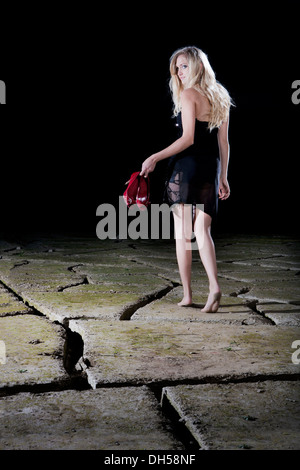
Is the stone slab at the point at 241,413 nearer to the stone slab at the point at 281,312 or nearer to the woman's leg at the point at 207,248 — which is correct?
the stone slab at the point at 281,312

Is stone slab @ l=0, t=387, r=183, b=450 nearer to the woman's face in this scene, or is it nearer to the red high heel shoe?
the red high heel shoe

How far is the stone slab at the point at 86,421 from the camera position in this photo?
0.88m

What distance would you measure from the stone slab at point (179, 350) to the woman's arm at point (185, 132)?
630mm

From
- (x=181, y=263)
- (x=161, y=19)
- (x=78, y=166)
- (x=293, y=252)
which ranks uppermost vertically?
(x=161, y=19)

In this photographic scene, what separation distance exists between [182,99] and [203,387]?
125cm

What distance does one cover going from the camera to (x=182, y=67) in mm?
2066

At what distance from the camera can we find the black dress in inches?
79.9

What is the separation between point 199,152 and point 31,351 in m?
1.08

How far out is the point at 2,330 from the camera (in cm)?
168

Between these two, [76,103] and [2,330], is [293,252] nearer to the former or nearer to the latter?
[2,330]

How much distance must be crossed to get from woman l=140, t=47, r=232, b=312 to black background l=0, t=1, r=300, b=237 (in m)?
4.24

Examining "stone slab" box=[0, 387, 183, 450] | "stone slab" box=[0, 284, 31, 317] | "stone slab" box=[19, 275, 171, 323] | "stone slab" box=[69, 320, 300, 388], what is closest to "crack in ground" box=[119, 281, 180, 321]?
"stone slab" box=[19, 275, 171, 323]

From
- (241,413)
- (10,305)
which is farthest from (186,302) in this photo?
(241,413)

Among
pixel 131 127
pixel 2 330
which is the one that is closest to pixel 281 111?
pixel 131 127
